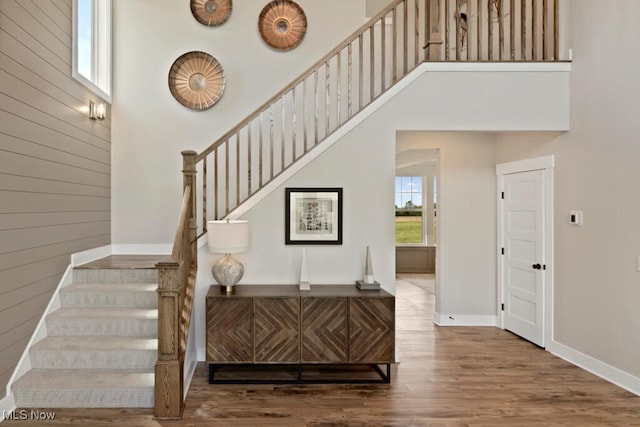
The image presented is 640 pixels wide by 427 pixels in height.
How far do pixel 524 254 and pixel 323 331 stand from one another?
113 inches

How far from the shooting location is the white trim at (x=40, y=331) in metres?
3.26

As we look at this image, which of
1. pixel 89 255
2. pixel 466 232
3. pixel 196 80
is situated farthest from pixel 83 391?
pixel 466 232

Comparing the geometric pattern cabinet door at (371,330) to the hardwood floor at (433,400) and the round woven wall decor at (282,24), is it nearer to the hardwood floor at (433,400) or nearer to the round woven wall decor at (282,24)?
the hardwood floor at (433,400)

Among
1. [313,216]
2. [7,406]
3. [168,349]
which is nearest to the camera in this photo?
[7,406]

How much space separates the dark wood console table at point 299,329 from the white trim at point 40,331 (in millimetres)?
1424

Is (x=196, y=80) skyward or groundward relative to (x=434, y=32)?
groundward

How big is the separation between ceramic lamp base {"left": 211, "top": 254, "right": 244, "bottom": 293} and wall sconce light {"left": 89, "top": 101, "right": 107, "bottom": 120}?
239cm

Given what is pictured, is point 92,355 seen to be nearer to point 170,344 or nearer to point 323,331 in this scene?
point 170,344

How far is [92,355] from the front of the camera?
11.4 ft

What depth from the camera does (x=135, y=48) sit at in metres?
5.37

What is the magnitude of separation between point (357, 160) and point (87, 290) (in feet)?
9.62

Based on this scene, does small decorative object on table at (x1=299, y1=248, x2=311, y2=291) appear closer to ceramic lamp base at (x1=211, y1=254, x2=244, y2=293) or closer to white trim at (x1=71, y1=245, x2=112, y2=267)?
ceramic lamp base at (x1=211, y1=254, x2=244, y2=293)

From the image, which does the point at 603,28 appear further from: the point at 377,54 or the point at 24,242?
the point at 24,242

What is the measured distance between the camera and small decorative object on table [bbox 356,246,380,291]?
402cm
